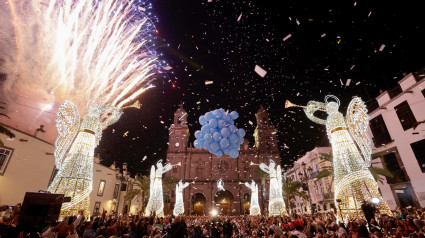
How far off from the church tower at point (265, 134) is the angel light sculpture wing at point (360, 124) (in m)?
43.6

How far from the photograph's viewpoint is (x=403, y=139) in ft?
66.6

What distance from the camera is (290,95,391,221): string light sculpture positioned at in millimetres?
7848

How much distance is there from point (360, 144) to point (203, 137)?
7435 millimetres

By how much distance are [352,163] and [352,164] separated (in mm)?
40

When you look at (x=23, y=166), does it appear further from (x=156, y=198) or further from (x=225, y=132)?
(x=225, y=132)

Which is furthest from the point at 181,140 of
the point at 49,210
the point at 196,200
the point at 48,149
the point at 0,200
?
the point at 49,210

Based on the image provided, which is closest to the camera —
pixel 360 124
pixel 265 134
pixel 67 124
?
pixel 360 124

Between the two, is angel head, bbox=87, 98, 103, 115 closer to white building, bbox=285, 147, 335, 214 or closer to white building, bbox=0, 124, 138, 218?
white building, bbox=0, 124, 138, 218

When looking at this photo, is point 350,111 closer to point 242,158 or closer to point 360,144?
point 360,144

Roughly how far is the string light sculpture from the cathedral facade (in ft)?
126

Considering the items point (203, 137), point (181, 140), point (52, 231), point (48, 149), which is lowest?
point (52, 231)

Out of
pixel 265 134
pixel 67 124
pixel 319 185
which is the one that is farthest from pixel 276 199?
pixel 265 134

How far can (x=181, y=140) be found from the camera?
169 feet

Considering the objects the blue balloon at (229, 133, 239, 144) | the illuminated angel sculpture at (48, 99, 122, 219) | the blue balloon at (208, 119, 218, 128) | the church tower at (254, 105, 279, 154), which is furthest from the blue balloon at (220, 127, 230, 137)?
the church tower at (254, 105, 279, 154)
